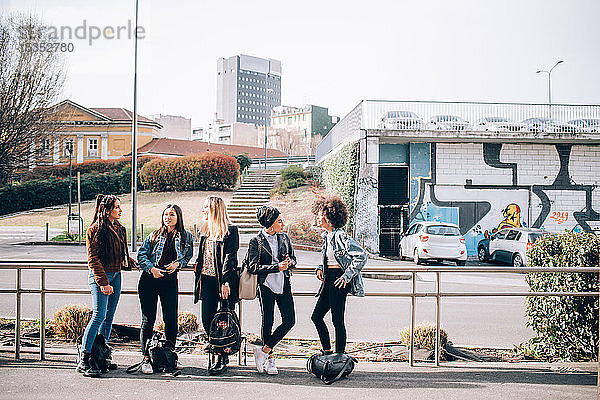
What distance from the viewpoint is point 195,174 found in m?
35.9

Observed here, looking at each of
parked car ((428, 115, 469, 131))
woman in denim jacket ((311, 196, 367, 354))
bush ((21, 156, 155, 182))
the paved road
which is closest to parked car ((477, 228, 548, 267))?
the paved road

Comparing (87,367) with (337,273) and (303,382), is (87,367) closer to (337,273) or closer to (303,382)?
(303,382)

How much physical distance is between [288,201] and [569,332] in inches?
1035

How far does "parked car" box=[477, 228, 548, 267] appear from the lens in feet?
64.9

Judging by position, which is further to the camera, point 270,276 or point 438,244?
point 438,244

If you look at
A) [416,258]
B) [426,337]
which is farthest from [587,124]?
[426,337]

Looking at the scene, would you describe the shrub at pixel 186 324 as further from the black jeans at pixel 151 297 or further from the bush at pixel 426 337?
the bush at pixel 426 337

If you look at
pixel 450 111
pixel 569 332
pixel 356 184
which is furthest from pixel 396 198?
pixel 569 332

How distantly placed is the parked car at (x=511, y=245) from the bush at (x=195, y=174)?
18.0 meters

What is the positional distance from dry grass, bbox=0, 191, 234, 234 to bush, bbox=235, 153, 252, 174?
12.2 feet

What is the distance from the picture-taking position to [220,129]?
12262cm

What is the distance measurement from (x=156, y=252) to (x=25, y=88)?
93.7ft

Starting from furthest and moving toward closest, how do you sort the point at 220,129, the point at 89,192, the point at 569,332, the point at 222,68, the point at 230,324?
the point at 222,68, the point at 220,129, the point at 89,192, the point at 569,332, the point at 230,324

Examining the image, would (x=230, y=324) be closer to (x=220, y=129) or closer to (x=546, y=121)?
(x=546, y=121)
